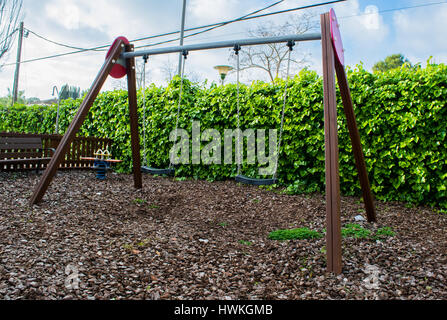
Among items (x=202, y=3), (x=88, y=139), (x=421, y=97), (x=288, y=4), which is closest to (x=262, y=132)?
(x=421, y=97)

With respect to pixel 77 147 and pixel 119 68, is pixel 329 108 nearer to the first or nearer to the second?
pixel 119 68

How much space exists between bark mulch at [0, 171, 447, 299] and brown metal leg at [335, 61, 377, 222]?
320mm

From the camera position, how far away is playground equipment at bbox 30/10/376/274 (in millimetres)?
2523

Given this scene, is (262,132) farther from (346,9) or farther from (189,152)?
(346,9)

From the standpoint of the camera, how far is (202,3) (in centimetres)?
1298

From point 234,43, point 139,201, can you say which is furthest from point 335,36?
point 139,201

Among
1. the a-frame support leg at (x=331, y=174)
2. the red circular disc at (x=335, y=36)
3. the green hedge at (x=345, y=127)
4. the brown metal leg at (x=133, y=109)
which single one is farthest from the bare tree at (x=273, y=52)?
the a-frame support leg at (x=331, y=174)

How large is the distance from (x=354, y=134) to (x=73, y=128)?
3.45m

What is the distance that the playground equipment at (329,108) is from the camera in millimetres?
2523

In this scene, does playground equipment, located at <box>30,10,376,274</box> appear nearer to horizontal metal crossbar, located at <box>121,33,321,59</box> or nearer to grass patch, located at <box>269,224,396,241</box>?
horizontal metal crossbar, located at <box>121,33,321,59</box>

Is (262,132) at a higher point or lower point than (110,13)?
lower

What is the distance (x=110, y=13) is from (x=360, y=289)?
48.1ft

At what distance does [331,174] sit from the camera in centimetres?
256

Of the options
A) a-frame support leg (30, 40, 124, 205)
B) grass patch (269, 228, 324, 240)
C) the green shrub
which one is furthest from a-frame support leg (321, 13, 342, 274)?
a-frame support leg (30, 40, 124, 205)
